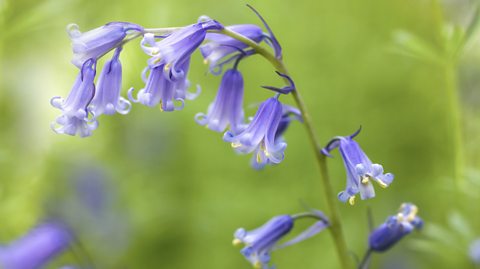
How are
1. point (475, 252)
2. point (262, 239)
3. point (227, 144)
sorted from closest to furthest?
point (262, 239)
point (475, 252)
point (227, 144)

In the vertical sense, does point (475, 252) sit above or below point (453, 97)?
below

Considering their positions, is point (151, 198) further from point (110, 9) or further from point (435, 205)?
point (435, 205)

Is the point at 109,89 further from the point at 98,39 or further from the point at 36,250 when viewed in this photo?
the point at 36,250

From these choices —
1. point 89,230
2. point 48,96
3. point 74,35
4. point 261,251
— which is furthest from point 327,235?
point 74,35

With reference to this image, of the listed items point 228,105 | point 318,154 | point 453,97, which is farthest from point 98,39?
point 453,97

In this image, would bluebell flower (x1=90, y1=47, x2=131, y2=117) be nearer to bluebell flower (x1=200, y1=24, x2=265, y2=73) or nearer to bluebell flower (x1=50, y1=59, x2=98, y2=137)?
bluebell flower (x1=50, y1=59, x2=98, y2=137)
